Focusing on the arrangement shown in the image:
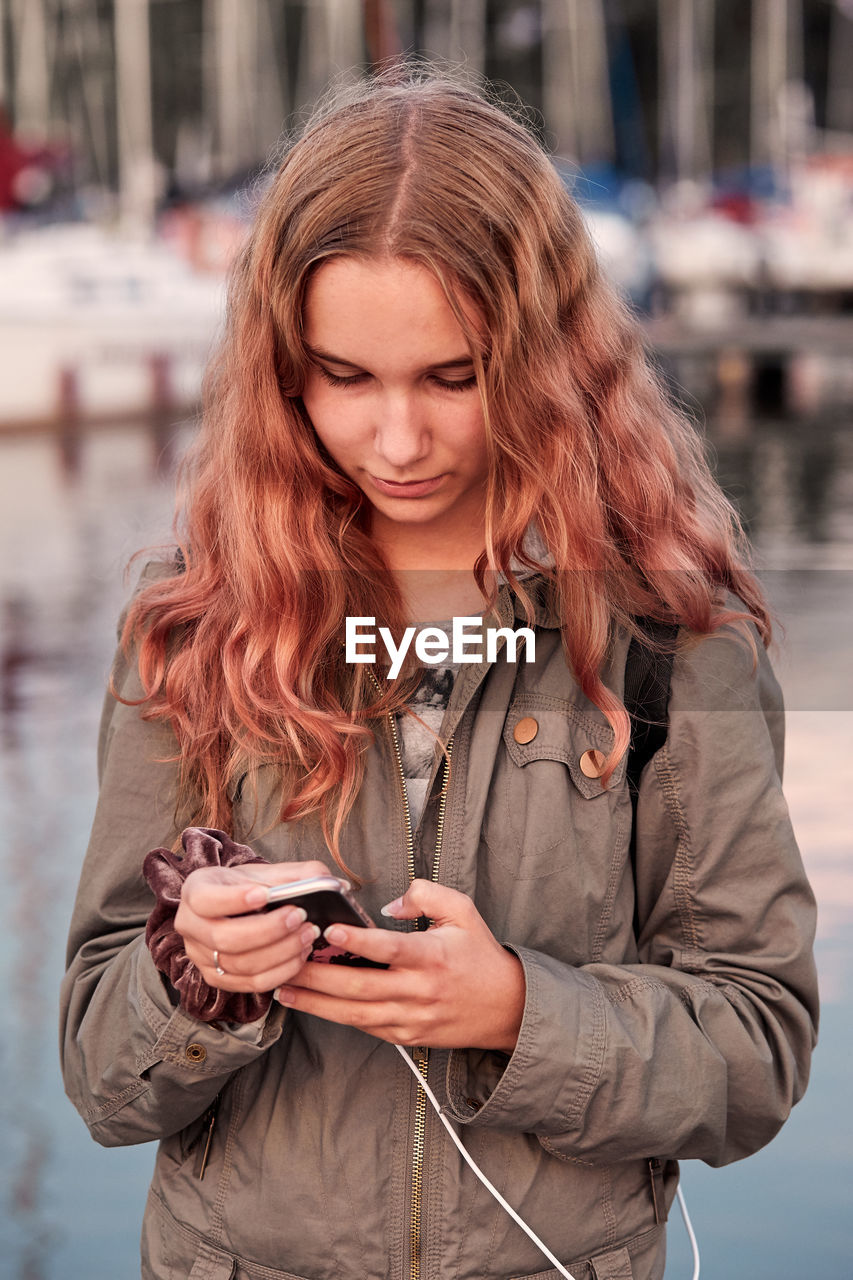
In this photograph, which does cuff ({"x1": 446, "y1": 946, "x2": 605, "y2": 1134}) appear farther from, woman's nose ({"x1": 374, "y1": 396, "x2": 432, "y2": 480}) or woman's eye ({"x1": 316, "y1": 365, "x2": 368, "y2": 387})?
woman's eye ({"x1": 316, "y1": 365, "x2": 368, "y2": 387})

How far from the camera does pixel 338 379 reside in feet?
6.17

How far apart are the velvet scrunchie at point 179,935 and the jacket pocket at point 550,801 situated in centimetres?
28

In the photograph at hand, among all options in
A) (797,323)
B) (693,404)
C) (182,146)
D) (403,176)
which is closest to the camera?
(403,176)

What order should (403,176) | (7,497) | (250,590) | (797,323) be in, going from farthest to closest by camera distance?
(797,323) → (7,497) → (250,590) → (403,176)

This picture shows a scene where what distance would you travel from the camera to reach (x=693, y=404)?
2613mm

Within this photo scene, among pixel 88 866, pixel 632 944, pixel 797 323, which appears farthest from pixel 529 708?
pixel 797 323

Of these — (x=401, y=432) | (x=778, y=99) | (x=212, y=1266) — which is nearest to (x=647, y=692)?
(x=401, y=432)

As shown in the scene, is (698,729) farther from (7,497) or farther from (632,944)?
(7,497)

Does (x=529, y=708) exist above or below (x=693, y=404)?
below

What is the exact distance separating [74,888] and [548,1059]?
3559 millimetres

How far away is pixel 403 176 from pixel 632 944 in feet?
2.95

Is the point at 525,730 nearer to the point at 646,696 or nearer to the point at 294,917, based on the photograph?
the point at 646,696

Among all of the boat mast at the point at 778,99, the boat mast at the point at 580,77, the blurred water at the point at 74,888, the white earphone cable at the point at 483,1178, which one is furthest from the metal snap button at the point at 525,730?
the boat mast at the point at 778,99

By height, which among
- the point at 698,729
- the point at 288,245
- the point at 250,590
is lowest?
the point at 698,729
